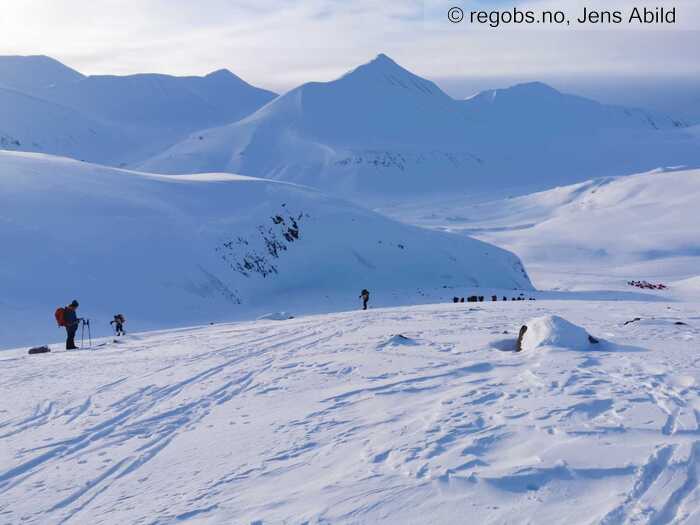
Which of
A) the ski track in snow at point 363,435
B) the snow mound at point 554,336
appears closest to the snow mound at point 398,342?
the ski track in snow at point 363,435

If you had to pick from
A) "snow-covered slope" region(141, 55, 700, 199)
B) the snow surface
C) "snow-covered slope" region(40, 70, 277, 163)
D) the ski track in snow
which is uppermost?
"snow-covered slope" region(40, 70, 277, 163)

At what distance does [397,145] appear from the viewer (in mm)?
146875

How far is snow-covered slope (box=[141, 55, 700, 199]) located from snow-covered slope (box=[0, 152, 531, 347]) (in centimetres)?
8177

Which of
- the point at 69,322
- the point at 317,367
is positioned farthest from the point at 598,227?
the point at 317,367

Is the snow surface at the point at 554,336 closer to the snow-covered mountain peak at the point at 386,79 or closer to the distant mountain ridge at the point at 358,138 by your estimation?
the distant mountain ridge at the point at 358,138

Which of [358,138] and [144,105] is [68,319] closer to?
[358,138]

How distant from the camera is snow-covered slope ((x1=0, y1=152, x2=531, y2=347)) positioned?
85.7 feet

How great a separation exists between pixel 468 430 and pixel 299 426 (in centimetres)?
213

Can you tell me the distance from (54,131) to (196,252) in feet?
420

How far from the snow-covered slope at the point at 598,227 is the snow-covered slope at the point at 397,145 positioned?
2592 cm

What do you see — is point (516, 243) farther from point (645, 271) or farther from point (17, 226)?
point (17, 226)

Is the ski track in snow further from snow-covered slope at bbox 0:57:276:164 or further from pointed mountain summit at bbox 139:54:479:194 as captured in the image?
snow-covered slope at bbox 0:57:276:164

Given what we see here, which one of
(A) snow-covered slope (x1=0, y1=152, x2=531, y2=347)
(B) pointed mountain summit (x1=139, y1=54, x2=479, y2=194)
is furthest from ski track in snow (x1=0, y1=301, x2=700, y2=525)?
(B) pointed mountain summit (x1=139, y1=54, x2=479, y2=194)

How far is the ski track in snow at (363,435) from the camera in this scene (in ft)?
20.4
